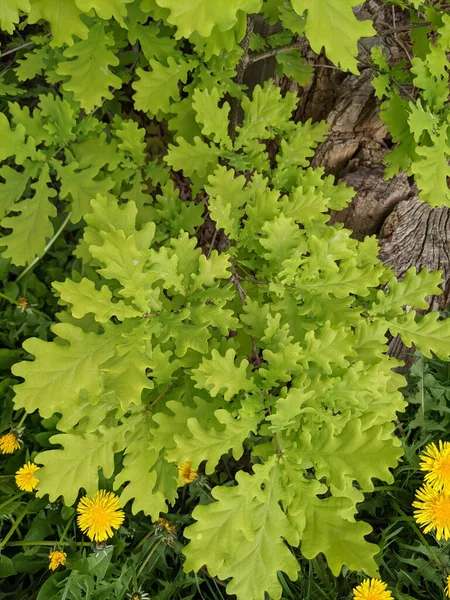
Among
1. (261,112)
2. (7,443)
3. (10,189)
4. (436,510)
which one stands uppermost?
(261,112)

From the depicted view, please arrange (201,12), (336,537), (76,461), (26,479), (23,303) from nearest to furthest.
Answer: (201,12)
(336,537)
(76,461)
(26,479)
(23,303)

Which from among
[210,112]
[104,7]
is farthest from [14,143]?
[104,7]

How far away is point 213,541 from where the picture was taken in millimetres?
1202

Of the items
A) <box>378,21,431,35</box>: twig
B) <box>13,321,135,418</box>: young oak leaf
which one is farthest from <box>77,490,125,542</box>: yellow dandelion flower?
<box>378,21,431,35</box>: twig

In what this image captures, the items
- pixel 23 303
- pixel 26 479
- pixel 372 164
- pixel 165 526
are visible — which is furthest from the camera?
pixel 23 303

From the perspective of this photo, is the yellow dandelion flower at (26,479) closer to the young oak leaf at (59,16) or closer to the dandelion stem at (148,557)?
the dandelion stem at (148,557)

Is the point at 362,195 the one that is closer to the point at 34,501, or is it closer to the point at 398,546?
the point at 398,546

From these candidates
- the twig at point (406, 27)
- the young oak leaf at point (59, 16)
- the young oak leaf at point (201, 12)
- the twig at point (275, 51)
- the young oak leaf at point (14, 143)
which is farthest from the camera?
the twig at point (275, 51)

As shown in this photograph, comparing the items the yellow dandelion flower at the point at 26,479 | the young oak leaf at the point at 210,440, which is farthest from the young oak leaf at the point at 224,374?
the yellow dandelion flower at the point at 26,479

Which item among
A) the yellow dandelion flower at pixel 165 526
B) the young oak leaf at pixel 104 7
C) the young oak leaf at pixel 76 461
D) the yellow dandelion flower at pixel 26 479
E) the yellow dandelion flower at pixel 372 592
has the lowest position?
the yellow dandelion flower at pixel 165 526

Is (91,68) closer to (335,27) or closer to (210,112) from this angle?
(210,112)

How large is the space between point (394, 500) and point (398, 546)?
16cm

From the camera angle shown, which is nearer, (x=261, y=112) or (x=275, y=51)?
(x=261, y=112)

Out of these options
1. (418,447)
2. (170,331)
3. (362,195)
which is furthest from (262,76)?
(418,447)
